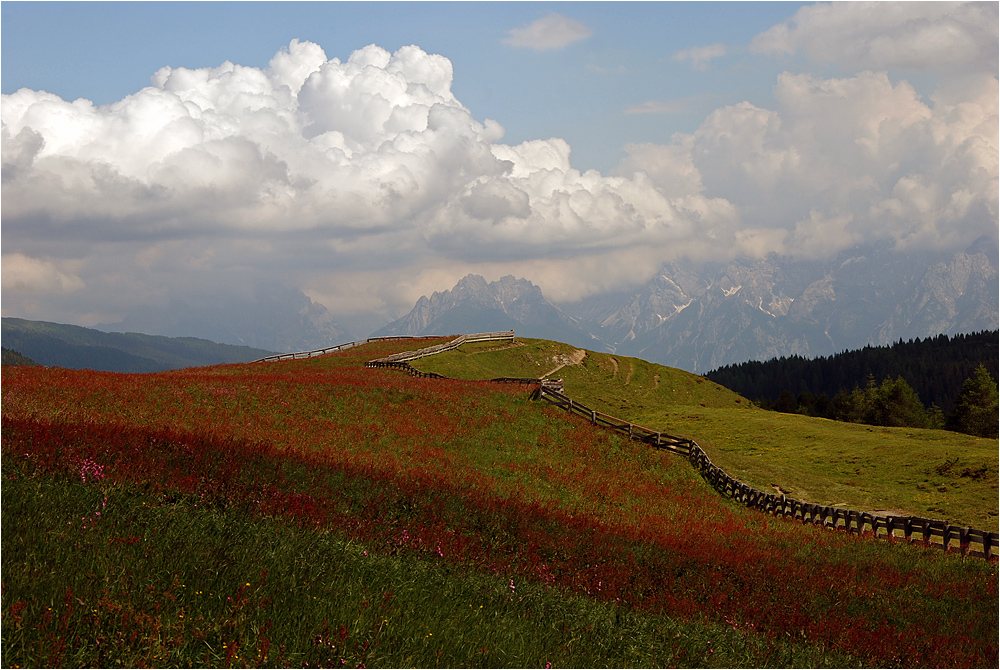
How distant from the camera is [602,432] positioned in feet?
126

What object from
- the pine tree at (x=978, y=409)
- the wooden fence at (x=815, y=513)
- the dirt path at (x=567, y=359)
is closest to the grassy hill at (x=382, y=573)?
the wooden fence at (x=815, y=513)

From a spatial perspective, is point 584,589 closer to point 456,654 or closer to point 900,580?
point 456,654

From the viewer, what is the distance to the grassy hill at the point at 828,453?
35.8 metres

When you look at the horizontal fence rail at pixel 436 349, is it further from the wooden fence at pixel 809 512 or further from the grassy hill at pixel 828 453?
the wooden fence at pixel 809 512

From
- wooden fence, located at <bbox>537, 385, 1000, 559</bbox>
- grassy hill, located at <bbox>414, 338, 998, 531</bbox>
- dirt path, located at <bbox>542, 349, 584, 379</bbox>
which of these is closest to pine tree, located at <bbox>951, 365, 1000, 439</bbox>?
grassy hill, located at <bbox>414, 338, 998, 531</bbox>

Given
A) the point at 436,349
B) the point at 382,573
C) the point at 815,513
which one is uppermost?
the point at 436,349

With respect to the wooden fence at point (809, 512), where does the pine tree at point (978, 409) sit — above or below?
above

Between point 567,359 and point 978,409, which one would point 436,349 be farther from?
point 978,409

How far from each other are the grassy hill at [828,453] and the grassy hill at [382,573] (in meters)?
11.4

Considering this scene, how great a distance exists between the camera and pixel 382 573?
11.0m

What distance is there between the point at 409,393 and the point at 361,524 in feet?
87.6

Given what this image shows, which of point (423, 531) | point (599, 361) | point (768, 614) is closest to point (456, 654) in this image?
point (423, 531)

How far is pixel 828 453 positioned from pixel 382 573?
4526 centimetres

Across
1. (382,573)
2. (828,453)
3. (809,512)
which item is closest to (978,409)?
(828,453)
